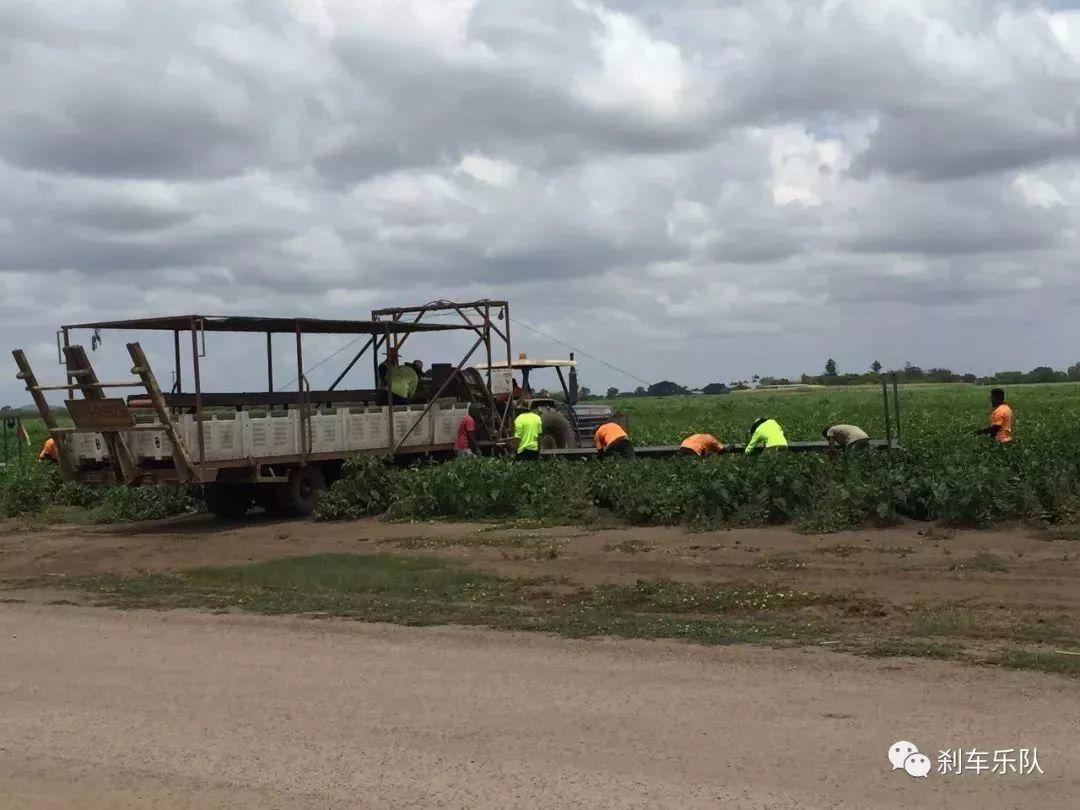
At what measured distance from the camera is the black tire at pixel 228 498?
19.2m

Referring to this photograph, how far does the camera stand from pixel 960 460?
15.1 m

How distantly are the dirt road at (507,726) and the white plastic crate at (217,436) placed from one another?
7.55 metres

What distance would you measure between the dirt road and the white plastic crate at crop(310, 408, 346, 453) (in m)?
9.26

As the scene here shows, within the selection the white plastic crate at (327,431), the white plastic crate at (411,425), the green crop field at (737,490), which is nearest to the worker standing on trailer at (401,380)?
the white plastic crate at (411,425)

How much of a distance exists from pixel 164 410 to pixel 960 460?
1019cm

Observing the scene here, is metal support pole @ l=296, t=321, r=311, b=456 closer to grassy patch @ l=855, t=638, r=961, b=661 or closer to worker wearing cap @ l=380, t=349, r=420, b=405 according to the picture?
worker wearing cap @ l=380, t=349, r=420, b=405

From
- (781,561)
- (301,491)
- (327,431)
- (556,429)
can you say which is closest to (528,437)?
(327,431)

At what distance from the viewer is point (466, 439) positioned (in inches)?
822

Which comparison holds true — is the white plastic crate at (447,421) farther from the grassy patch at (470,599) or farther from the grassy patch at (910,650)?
the grassy patch at (910,650)

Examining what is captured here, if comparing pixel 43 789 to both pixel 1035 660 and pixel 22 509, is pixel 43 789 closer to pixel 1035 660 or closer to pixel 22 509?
pixel 1035 660

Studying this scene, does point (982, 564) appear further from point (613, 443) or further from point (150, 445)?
point (150, 445)

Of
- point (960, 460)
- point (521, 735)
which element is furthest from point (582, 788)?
point (960, 460)

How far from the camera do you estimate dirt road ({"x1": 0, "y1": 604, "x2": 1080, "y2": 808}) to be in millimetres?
5691

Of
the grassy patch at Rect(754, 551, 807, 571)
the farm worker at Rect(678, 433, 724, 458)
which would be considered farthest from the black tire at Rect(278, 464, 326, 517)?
the grassy patch at Rect(754, 551, 807, 571)
